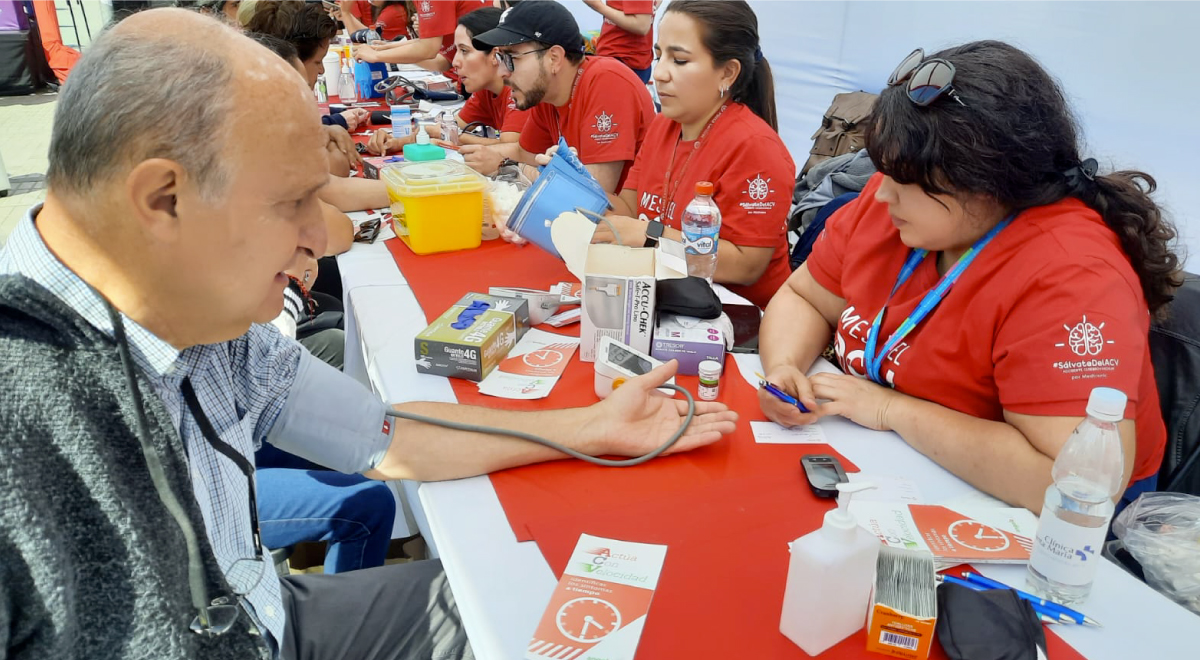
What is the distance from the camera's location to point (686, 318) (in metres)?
1.65

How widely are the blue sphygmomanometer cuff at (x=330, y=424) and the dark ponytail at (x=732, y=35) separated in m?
1.61

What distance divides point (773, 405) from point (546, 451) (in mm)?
441

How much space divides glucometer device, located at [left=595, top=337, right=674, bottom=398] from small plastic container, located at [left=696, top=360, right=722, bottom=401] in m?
0.06

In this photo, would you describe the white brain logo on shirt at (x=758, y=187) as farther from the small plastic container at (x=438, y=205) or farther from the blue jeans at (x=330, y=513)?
the blue jeans at (x=330, y=513)

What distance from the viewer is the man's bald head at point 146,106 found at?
0.79 m

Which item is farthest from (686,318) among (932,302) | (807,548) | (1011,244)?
(807,548)

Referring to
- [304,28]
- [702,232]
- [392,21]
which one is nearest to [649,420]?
[702,232]

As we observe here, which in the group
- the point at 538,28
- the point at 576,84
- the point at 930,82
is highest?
the point at 930,82

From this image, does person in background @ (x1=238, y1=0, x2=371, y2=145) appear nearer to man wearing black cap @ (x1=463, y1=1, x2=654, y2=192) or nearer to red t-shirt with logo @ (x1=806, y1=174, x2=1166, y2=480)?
man wearing black cap @ (x1=463, y1=1, x2=654, y2=192)

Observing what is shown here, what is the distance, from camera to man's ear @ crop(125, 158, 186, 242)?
30.8 inches

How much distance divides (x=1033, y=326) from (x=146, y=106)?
1299mm

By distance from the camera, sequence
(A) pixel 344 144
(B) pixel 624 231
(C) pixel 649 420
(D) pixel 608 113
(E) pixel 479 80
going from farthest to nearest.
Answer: (E) pixel 479 80, (A) pixel 344 144, (D) pixel 608 113, (B) pixel 624 231, (C) pixel 649 420

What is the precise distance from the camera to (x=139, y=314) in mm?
867

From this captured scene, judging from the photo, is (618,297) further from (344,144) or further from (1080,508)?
(344,144)
